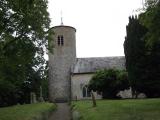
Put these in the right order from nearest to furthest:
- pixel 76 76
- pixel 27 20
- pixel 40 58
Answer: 1. pixel 27 20
2. pixel 40 58
3. pixel 76 76

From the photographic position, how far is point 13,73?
106ft

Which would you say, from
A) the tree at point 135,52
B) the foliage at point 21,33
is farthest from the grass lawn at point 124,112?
the tree at point 135,52

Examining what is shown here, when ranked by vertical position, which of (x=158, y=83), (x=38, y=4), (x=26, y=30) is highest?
(x=38, y=4)

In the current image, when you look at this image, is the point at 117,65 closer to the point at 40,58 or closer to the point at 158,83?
the point at 158,83

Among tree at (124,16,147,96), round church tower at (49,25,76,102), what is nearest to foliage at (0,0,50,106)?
tree at (124,16,147,96)

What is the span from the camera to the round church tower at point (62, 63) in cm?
5956

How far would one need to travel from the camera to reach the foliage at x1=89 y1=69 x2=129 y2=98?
48188mm

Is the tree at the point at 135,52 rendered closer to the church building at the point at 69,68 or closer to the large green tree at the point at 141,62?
the large green tree at the point at 141,62

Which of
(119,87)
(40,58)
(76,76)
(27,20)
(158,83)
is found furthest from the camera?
(76,76)

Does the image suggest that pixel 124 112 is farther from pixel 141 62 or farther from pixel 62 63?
pixel 62 63

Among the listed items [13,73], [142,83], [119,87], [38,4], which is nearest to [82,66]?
[119,87]

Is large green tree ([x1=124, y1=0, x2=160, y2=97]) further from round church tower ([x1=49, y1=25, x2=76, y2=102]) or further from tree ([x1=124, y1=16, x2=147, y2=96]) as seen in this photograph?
round church tower ([x1=49, y1=25, x2=76, y2=102])

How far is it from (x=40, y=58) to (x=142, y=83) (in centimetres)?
1324

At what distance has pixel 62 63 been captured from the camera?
60.2 meters
